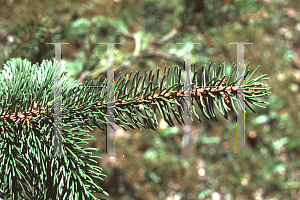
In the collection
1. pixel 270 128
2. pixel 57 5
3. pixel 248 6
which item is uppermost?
pixel 57 5

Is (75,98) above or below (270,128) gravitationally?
above

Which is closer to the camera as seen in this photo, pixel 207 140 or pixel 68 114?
pixel 68 114

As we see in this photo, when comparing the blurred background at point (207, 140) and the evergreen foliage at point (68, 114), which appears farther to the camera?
the blurred background at point (207, 140)

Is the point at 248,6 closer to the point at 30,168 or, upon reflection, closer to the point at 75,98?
the point at 75,98

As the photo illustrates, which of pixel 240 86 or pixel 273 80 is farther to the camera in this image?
pixel 273 80

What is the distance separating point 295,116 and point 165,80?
99.2 inches

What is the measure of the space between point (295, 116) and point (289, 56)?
2.30 ft

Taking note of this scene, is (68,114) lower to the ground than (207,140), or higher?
higher

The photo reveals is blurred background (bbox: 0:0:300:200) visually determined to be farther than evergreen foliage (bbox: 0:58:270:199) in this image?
Yes

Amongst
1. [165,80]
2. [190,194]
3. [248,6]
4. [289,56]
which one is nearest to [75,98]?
[165,80]

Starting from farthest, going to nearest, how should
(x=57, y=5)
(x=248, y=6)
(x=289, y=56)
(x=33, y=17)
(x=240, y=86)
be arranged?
(x=289, y=56) < (x=57, y=5) < (x=248, y=6) < (x=33, y=17) < (x=240, y=86)

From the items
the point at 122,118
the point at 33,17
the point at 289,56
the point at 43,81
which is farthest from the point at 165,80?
the point at 289,56

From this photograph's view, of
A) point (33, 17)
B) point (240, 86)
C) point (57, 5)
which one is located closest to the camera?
point (240, 86)

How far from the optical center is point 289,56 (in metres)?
2.74
